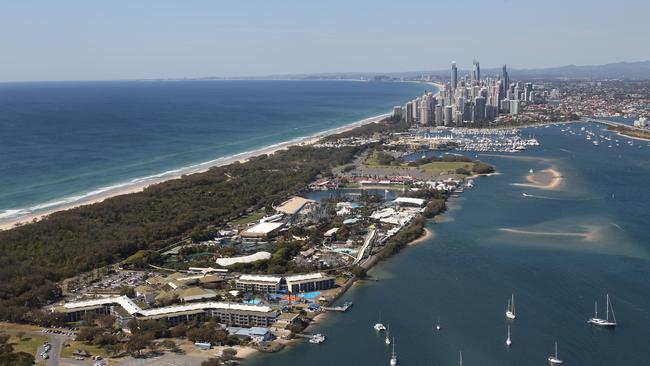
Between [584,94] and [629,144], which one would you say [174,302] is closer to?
[629,144]

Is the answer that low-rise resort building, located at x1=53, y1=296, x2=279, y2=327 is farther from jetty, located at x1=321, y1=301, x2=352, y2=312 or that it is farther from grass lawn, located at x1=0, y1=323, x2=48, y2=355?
jetty, located at x1=321, y1=301, x2=352, y2=312

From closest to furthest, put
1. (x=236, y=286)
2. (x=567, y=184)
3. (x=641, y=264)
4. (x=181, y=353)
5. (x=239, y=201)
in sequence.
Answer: (x=181, y=353)
(x=236, y=286)
(x=641, y=264)
(x=239, y=201)
(x=567, y=184)

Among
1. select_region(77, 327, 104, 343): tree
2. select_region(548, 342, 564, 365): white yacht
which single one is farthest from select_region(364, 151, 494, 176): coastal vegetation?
select_region(77, 327, 104, 343): tree

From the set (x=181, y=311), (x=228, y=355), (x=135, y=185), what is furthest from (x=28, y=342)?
(x=135, y=185)

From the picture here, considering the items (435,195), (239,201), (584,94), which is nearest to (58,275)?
(239,201)

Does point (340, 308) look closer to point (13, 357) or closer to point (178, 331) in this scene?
point (178, 331)

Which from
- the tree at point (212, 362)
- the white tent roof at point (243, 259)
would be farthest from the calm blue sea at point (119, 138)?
the tree at point (212, 362)

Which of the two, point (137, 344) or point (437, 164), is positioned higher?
point (137, 344)

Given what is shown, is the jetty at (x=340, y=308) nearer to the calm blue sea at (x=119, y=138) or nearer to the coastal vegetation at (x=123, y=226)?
the coastal vegetation at (x=123, y=226)
